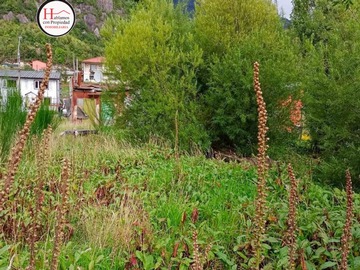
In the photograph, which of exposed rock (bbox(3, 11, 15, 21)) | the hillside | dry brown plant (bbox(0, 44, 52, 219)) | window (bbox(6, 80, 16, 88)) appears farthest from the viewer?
exposed rock (bbox(3, 11, 15, 21))

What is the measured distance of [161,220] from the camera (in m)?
3.22

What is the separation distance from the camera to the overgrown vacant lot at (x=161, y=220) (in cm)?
251

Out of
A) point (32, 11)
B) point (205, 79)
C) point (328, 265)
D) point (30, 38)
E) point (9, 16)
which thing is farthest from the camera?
point (32, 11)

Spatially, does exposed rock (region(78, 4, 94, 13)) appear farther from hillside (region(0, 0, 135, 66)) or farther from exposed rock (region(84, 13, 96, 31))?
hillside (region(0, 0, 135, 66))

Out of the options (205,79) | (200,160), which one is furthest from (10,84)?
(205,79)

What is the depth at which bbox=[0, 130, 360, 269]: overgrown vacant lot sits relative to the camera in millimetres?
2512

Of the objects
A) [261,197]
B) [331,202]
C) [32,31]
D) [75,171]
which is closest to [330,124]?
[331,202]

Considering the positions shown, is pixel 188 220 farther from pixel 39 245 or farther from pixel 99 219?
pixel 39 245

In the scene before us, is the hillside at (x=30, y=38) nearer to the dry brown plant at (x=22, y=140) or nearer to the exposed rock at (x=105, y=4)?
the exposed rock at (x=105, y=4)

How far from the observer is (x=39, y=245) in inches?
112

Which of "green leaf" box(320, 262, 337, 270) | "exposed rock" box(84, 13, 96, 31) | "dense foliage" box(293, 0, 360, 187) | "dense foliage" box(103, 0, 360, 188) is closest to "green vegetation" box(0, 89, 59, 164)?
"dense foliage" box(103, 0, 360, 188)

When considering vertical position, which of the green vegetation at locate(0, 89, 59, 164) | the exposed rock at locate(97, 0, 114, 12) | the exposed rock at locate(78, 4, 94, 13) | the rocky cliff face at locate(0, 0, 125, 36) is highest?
the exposed rock at locate(97, 0, 114, 12)

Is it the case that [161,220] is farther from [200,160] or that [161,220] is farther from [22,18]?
[22,18]

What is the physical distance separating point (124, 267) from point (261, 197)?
158cm
